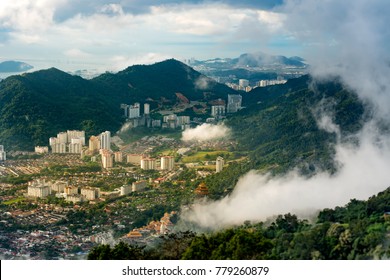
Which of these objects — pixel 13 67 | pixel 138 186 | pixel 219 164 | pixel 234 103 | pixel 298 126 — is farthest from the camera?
pixel 234 103

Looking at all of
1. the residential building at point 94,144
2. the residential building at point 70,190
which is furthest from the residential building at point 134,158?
the residential building at point 70,190

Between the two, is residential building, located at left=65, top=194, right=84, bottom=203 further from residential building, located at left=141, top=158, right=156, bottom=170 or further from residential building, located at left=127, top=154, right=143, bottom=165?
residential building, located at left=127, top=154, right=143, bottom=165

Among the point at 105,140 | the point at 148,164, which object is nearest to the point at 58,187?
the point at 148,164

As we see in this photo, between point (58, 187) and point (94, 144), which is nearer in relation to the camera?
point (58, 187)

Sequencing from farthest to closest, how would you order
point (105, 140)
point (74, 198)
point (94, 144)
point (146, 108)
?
1. point (146, 108)
2. point (105, 140)
3. point (94, 144)
4. point (74, 198)

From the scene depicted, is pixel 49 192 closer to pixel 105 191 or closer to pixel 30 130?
pixel 105 191

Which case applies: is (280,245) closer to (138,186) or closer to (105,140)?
(138,186)

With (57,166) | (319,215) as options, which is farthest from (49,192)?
(319,215)

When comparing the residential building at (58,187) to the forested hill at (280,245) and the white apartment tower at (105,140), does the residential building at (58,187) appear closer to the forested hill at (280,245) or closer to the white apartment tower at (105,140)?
the white apartment tower at (105,140)
